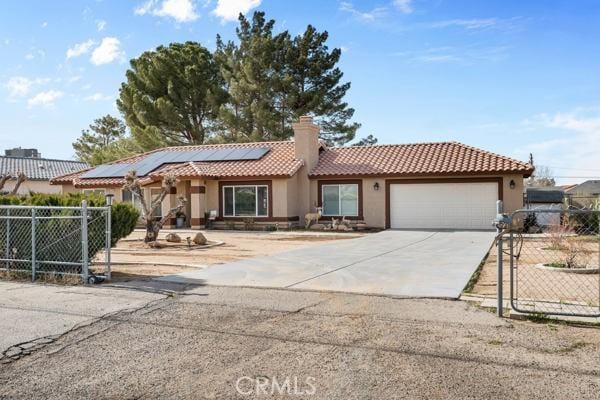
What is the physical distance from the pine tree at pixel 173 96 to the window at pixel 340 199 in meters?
15.5

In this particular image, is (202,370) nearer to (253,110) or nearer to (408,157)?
(408,157)

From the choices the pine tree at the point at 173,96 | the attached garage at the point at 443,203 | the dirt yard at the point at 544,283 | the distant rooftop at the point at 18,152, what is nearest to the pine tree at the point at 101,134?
the distant rooftop at the point at 18,152

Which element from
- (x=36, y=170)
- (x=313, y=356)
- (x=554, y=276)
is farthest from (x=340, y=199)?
(x=36, y=170)

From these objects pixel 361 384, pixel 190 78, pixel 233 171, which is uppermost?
pixel 190 78

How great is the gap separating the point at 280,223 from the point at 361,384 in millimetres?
20141

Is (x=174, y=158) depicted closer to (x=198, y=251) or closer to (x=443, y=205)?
(x=198, y=251)

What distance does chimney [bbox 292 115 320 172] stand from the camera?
85.0 ft

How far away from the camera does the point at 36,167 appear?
44656 millimetres

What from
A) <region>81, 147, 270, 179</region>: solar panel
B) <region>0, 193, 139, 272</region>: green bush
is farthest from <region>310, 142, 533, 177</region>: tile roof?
<region>0, 193, 139, 272</region>: green bush

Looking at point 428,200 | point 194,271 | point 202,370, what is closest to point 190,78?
point 428,200

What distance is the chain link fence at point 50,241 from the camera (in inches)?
395

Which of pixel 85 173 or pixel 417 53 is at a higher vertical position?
pixel 417 53

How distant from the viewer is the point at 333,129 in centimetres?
3778

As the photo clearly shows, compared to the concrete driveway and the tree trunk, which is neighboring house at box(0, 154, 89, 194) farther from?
the concrete driveway
